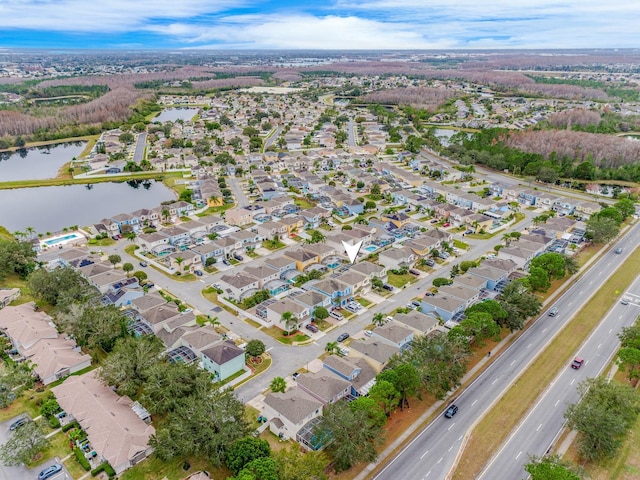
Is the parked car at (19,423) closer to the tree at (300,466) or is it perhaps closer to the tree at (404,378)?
the tree at (300,466)

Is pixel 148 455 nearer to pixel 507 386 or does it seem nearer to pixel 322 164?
pixel 507 386

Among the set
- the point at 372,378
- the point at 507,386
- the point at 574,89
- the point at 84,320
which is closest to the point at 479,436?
the point at 507,386

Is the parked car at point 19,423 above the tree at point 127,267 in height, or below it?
below

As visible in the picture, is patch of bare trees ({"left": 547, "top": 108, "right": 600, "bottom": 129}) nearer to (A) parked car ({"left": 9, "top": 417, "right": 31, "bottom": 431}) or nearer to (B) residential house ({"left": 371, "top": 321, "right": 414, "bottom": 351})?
(B) residential house ({"left": 371, "top": 321, "right": 414, "bottom": 351})

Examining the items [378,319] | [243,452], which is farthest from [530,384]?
[243,452]

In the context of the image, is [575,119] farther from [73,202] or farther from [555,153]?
[73,202]

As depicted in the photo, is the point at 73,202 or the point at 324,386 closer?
the point at 324,386

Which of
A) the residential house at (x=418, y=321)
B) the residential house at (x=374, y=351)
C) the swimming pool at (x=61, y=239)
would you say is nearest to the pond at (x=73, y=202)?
the swimming pool at (x=61, y=239)
